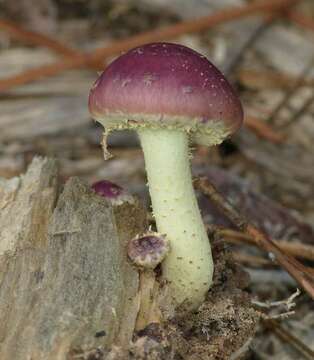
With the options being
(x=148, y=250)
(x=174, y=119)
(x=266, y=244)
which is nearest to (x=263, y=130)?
(x=266, y=244)

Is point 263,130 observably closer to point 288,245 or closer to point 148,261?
point 288,245

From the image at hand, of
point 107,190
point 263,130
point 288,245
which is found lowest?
point 263,130

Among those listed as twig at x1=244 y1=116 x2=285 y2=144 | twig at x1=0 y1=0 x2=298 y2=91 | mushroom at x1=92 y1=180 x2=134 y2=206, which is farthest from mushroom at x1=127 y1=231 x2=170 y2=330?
twig at x1=0 y1=0 x2=298 y2=91

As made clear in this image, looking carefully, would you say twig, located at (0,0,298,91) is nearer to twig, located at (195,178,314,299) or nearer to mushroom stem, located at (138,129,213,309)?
twig, located at (195,178,314,299)

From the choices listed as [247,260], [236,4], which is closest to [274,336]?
[247,260]

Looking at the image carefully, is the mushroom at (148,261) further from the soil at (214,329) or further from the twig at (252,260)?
the twig at (252,260)

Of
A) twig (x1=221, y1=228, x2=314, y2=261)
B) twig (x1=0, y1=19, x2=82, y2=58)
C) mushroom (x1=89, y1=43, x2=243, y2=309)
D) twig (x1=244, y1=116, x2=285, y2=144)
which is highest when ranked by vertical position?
mushroom (x1=89, y1=43, x2=243, y2=309)
